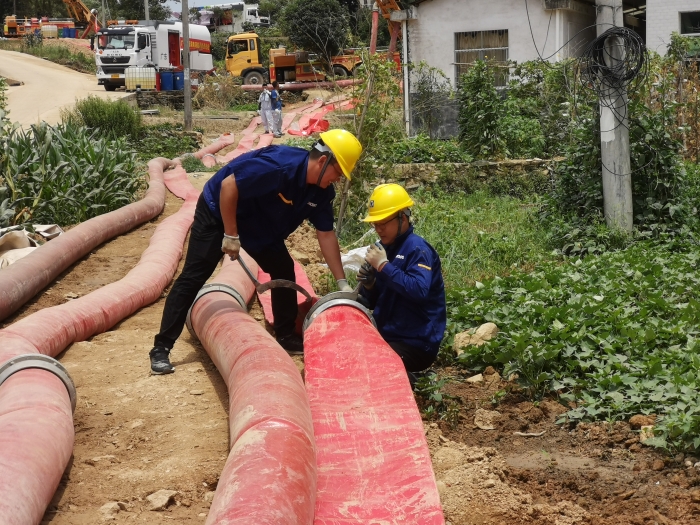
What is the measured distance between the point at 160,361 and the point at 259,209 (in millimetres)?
1093

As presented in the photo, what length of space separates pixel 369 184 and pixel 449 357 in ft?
14.0

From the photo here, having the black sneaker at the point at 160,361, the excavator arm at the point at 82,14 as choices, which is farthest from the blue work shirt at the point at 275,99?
the excavator arm at the point at 82,14

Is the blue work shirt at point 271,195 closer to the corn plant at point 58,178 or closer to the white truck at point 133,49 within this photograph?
the corn plant at point 58,178

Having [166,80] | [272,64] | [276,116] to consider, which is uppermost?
[272,64]

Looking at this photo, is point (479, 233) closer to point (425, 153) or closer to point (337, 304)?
point (337, 304)

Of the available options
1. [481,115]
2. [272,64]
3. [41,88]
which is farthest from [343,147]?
[41,88]

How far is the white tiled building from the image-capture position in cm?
1712

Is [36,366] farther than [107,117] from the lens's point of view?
No

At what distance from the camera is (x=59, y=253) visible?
305 inches

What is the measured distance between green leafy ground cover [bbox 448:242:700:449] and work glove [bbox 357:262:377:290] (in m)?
0.81

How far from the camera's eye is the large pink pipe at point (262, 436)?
2.80m

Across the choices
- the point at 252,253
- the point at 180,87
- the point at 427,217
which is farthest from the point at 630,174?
the point at 180,87

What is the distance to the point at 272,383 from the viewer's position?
12.5 ft

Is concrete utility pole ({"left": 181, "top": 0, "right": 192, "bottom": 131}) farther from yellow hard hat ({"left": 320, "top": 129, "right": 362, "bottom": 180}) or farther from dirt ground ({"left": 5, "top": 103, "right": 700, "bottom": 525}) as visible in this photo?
yellow hard hat ({"left": 320, "top": 129, "right": 362, "bottom": 180})
